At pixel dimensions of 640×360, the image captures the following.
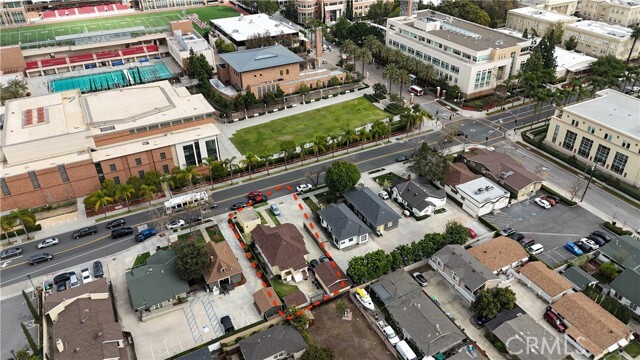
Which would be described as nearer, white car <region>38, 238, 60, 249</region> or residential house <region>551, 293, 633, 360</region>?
residential house <region>551, 293, 633, 360</region>

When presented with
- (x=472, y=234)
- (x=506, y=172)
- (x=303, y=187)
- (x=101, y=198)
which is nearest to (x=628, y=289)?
(x=472, y=234)

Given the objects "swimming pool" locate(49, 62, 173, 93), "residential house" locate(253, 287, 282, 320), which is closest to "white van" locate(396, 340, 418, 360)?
"residential house" locate(253, 287, 282, 320)

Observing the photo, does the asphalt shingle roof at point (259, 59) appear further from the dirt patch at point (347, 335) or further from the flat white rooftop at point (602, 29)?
the flat white rooftop at point (602, 29)

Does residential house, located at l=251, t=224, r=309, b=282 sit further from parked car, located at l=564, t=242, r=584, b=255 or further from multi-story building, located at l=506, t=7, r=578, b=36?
multi-story building, located at l=506, t=7, r=578, b=36

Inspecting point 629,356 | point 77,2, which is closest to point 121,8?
point 77,2

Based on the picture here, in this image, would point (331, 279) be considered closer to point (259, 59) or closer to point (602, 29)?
point (259, 59)

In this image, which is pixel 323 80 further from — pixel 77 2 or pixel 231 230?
pixel 77 2
